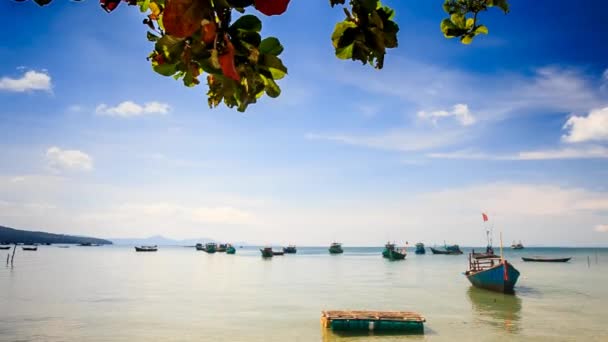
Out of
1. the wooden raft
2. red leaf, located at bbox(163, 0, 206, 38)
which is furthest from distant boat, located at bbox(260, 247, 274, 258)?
red leaf, located at bbox(163, 0, 206, 38)

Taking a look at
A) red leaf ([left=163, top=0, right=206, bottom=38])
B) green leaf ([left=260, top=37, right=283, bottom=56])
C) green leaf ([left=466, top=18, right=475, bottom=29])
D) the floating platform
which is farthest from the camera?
the floating platform

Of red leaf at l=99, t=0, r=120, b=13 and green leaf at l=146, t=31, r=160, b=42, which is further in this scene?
green leaf at l=146, t=31, r=160, b=42

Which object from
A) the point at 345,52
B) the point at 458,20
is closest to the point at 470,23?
the point at 458,20

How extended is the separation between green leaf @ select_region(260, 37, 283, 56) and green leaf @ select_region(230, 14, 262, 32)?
2.6 inches

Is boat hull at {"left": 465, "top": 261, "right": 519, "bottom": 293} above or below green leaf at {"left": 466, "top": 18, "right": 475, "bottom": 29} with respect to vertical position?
below

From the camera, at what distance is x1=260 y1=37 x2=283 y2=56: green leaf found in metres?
0.92

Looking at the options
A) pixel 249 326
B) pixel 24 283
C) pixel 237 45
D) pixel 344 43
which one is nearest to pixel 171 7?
pixel 237 45

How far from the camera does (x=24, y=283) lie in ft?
107

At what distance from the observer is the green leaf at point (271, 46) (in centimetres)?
92

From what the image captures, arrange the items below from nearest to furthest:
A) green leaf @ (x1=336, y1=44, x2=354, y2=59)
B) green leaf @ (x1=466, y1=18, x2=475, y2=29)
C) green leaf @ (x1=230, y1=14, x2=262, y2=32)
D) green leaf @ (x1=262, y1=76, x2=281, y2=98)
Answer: green leaf @ (x1=230, y1=14, x2=262, y2=32), green leaf @ (x1=262, y1=76, x2=281, y2=98), green leaf @ (x1=336, y1=44, x2=354, y2=59), green leaf @ (x1=466, y1=18, x2=475, y2=29)

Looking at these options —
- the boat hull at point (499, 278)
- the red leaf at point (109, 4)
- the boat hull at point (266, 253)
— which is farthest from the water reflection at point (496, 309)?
the boat hull at point (266, 253)

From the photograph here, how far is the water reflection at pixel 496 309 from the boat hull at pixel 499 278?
20.3 inches

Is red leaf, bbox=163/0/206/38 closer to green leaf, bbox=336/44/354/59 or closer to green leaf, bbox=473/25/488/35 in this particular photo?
green leaf, bbox=336/44/354/59

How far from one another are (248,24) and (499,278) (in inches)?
1200
